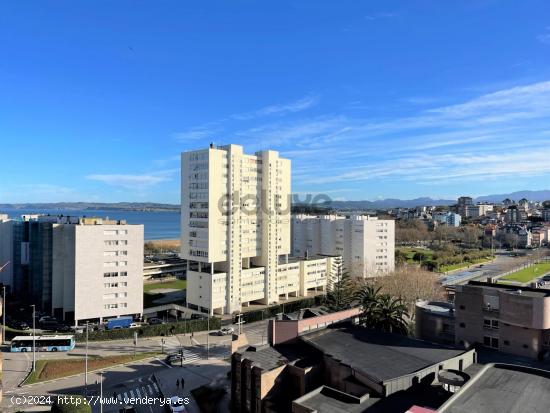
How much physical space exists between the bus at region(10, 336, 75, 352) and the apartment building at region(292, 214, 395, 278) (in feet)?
160

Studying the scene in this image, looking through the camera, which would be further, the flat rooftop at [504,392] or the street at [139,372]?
the street at [139,372]

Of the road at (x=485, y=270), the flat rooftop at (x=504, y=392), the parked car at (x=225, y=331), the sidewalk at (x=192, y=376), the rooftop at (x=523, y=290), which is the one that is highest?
the rooftop at (x=523, y=290)

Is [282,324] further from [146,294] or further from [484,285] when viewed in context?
[146,294]

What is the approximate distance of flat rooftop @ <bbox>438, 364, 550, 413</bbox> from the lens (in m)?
19.4

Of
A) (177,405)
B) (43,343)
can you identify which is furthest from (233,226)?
(177,405)

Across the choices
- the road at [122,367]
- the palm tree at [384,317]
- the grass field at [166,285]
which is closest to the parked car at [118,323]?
the road at [122,367]

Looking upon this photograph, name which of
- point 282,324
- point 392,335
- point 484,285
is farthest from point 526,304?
point 282,324

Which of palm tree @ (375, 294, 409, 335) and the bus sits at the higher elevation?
palm tree @ (375, 294, 409, 335)

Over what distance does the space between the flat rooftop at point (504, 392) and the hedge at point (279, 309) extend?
3647 cm

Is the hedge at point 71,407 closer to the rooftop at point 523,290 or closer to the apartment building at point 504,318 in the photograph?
the apartment building at point 504,318

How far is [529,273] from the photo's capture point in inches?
3420

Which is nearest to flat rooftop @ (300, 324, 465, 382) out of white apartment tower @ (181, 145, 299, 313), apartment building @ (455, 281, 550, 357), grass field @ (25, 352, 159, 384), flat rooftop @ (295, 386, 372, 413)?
flat rooftop @ (295, 386, 372, 413)

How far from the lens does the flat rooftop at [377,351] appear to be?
24258mm

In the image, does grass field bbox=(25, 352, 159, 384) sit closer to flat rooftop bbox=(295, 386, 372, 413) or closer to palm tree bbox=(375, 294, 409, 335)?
palm tree bbox=(375, 294, 409, 335)
